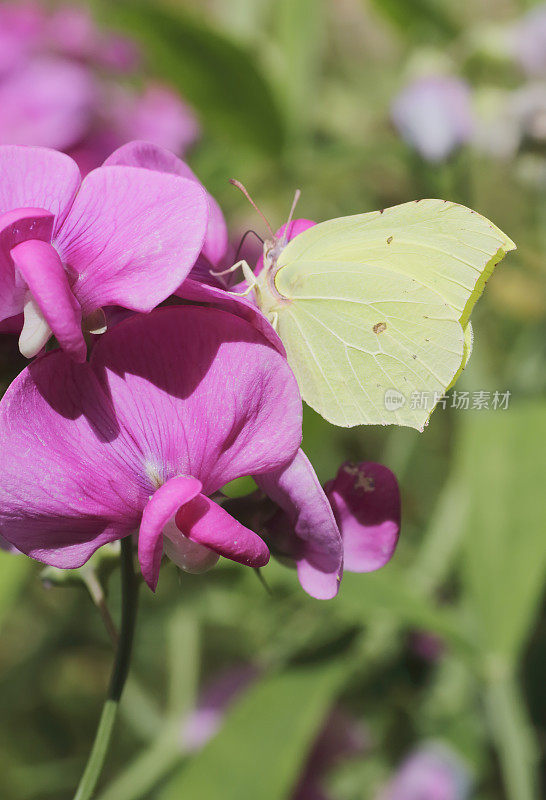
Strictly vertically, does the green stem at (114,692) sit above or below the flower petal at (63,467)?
below

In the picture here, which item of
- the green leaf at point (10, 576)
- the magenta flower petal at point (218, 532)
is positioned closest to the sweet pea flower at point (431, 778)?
the green leaf at point (10, 576)

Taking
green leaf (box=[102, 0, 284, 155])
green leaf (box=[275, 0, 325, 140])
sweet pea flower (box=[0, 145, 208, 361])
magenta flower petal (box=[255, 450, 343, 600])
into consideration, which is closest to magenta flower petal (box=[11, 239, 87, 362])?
sweet pea flower (box=[0, 145, 208, 361])

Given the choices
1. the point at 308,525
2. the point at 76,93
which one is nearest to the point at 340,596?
the point at 308,525

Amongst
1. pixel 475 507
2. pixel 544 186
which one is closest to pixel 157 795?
pixel 475 507

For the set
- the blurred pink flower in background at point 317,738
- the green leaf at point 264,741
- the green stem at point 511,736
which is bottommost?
the blurred pink flower in background at point 317,738

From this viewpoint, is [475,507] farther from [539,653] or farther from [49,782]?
[49,782]

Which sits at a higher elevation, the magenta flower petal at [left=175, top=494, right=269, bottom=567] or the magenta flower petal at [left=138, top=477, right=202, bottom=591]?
the magenta flower petal at [left=138, top=477, right=202, bottom=591]

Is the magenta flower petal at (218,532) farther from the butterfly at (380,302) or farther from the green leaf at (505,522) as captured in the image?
the green leaf at (505,522)

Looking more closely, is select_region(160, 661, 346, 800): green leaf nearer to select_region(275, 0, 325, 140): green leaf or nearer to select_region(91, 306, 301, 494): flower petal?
select_region(91, 306, 301, 494): flower petal
